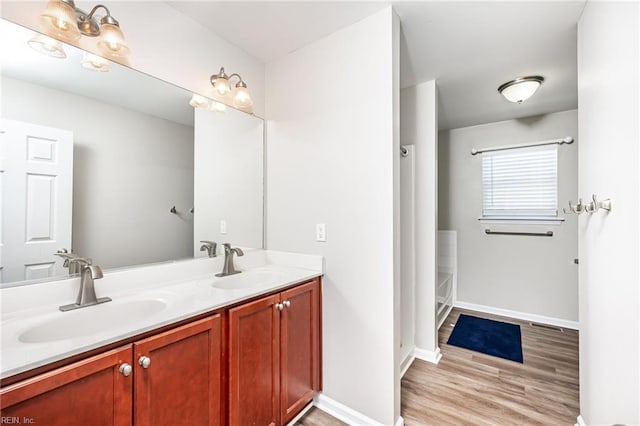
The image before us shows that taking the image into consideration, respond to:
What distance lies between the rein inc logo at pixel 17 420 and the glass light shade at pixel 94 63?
1.38 meters

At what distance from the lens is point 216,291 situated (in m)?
1.37

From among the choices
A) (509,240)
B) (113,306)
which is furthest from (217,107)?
(509,240)

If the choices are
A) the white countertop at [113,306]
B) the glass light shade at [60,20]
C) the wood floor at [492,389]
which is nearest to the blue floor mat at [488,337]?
the wood floor at [492,389]

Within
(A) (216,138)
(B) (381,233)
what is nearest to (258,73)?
(A) (216,138)

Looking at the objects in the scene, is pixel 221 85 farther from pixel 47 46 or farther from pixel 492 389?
pixel 492 389

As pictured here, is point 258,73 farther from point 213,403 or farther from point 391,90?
point 213,403

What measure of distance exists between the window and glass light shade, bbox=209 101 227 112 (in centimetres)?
319

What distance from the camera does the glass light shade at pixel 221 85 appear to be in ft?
5.60

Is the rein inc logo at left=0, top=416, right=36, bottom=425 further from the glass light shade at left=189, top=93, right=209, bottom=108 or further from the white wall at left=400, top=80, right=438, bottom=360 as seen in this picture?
the white wall at left=400, top=80, right=438, bottom=360

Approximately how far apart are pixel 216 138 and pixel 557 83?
289 centimetres

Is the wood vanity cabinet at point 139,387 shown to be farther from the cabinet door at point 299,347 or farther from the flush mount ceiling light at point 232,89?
the flush mount ceiling light at point 232,89

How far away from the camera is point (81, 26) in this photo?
1186mm

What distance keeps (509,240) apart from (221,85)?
3.56 metres

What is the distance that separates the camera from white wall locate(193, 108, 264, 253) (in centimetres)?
176
